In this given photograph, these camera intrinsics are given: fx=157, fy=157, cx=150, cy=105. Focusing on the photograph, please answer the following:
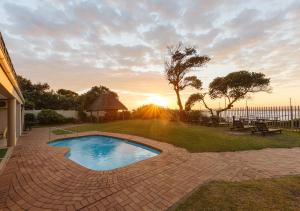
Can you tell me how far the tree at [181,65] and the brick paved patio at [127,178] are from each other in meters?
15.7

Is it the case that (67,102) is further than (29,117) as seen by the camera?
Yes

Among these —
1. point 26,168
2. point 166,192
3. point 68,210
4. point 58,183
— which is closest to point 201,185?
point 166,192

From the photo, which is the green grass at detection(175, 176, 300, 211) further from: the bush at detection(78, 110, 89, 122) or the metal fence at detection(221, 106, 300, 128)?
the bush at detection(78, 110, 89, 122)

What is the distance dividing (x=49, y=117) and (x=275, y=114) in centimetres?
2473

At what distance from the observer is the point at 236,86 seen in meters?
17.1

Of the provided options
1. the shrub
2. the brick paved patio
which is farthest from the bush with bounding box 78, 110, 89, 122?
the brick paved patio

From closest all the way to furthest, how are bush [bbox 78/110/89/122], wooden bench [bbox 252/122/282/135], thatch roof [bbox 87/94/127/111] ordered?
1. wooden bench [bbox 252/122/282/135]
2. thatch roof [bbox 87/94/127/111]
3. bush [bbox 78/110/89/122]

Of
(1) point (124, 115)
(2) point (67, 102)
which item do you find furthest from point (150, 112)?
(2) point (67, 102)

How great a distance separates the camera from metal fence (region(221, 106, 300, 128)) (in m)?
12.3

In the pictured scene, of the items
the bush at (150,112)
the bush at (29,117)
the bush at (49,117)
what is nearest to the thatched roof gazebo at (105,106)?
the bush at (150,112)

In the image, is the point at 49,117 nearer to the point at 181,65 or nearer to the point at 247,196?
the point at 181,65

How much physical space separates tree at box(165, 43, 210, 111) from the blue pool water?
1329cm

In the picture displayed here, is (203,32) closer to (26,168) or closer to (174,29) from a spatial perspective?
(174,29)

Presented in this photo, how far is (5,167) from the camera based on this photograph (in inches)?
214
